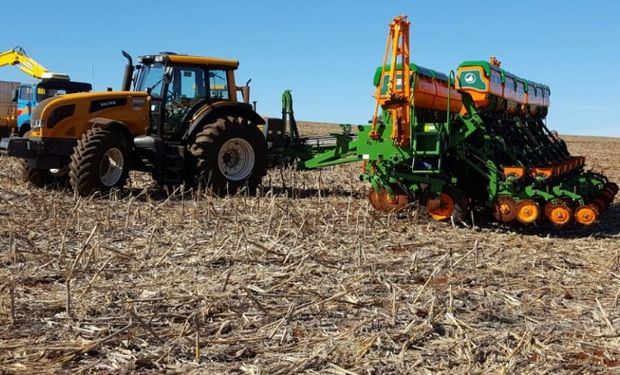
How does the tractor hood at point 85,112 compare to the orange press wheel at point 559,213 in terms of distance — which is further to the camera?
Answer: the tractor hood at point 85,112

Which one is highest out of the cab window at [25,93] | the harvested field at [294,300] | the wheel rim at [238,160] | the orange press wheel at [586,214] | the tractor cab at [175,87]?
the cab window at [25,93]

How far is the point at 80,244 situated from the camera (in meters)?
6.05

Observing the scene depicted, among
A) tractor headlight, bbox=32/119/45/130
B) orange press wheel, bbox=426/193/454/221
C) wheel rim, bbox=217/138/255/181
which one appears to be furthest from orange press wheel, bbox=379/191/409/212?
tractor headlight, bbox=32/119/45/130

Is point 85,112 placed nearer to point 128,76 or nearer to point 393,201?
point 128,76

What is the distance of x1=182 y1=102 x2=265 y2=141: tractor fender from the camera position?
10.3 metres

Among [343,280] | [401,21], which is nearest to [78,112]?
[401,21]

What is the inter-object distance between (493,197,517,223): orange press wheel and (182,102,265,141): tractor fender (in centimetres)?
447

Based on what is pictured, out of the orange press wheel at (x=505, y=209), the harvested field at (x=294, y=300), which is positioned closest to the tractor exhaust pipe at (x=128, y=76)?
the harvested field at (x=294, y=300)

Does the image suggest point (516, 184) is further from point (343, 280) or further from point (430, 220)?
point (343, 280)

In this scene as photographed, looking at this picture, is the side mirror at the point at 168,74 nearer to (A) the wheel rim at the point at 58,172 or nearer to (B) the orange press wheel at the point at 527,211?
(A) the wheel rim at the point at 58,172

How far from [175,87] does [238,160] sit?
4.89 ft

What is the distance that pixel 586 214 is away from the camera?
25.9 feet

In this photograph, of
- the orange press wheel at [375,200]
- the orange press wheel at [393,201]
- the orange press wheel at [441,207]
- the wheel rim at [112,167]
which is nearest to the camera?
the orange press wheel at [441,207]

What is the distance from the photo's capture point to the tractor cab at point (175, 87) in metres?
10.3
